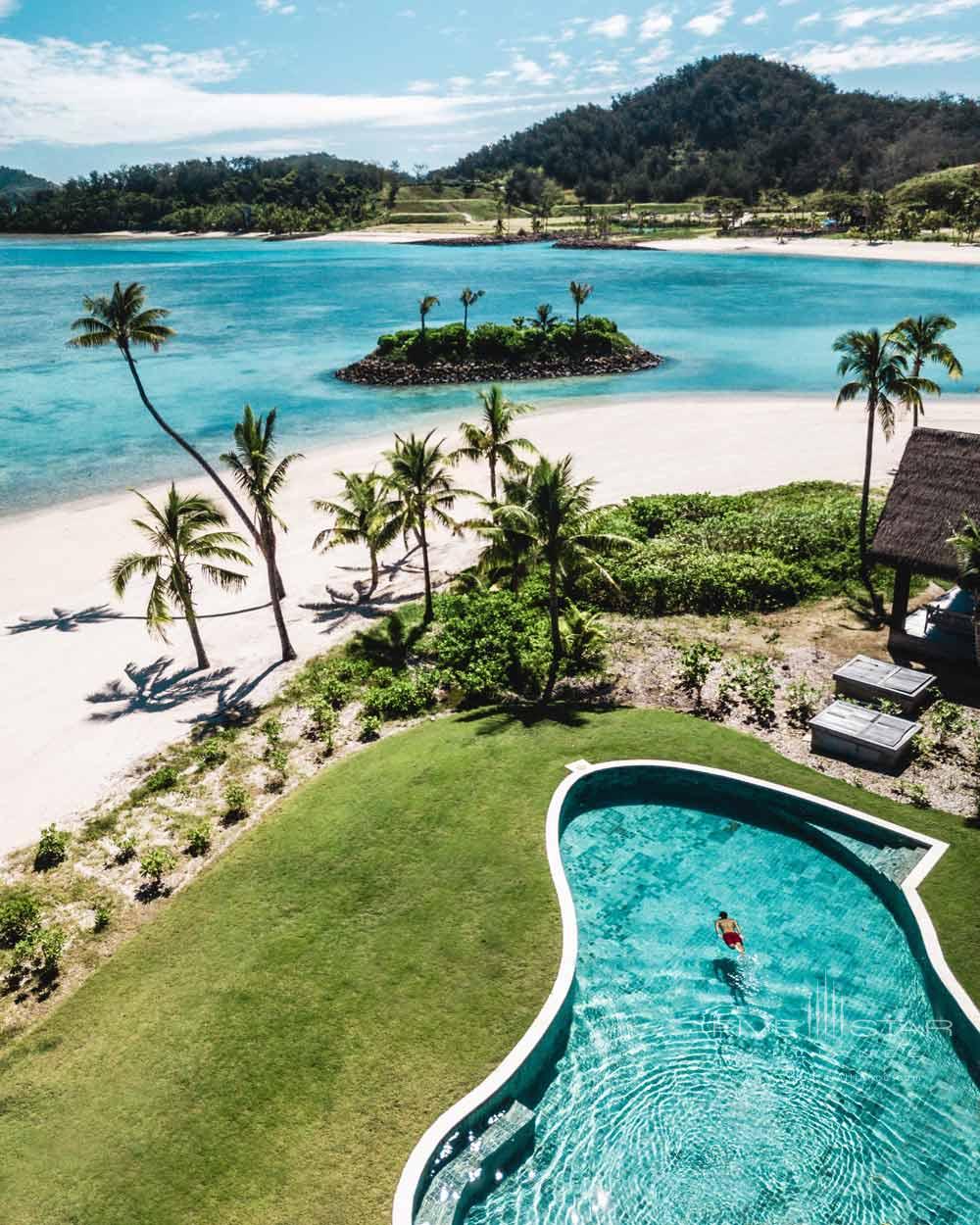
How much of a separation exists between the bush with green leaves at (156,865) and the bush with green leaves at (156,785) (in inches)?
103

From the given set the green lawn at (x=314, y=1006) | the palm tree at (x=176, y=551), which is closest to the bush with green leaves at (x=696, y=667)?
the green lawn at (x=314, y=1006)

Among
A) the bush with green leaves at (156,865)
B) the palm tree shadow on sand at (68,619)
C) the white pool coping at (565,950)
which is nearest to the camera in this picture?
the white pool coping at (565,950)

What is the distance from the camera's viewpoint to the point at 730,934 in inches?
577

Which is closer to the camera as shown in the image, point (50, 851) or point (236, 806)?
point (50, 851)

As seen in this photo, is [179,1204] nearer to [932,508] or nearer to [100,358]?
[932,508]

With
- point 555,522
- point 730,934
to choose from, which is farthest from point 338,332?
point 730,934

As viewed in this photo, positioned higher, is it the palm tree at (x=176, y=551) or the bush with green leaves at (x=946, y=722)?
the palm tree at (x=176, y=551)

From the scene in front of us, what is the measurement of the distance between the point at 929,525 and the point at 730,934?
14.4 metres

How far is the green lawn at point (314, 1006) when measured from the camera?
11.4 m

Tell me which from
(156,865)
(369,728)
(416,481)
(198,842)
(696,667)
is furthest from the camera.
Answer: (416,481)

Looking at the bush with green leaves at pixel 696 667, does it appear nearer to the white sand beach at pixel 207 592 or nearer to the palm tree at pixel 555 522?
the palm tree at pixel 555 522

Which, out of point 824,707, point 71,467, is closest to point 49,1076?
point 824,707

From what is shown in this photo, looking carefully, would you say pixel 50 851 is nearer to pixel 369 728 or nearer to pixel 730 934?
pixel 369 728

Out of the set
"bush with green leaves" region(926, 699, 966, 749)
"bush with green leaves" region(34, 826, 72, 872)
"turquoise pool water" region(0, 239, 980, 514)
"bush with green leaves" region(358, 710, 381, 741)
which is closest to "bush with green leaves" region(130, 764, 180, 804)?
"bush with green leaves" region(34, 826, 72, 872)
